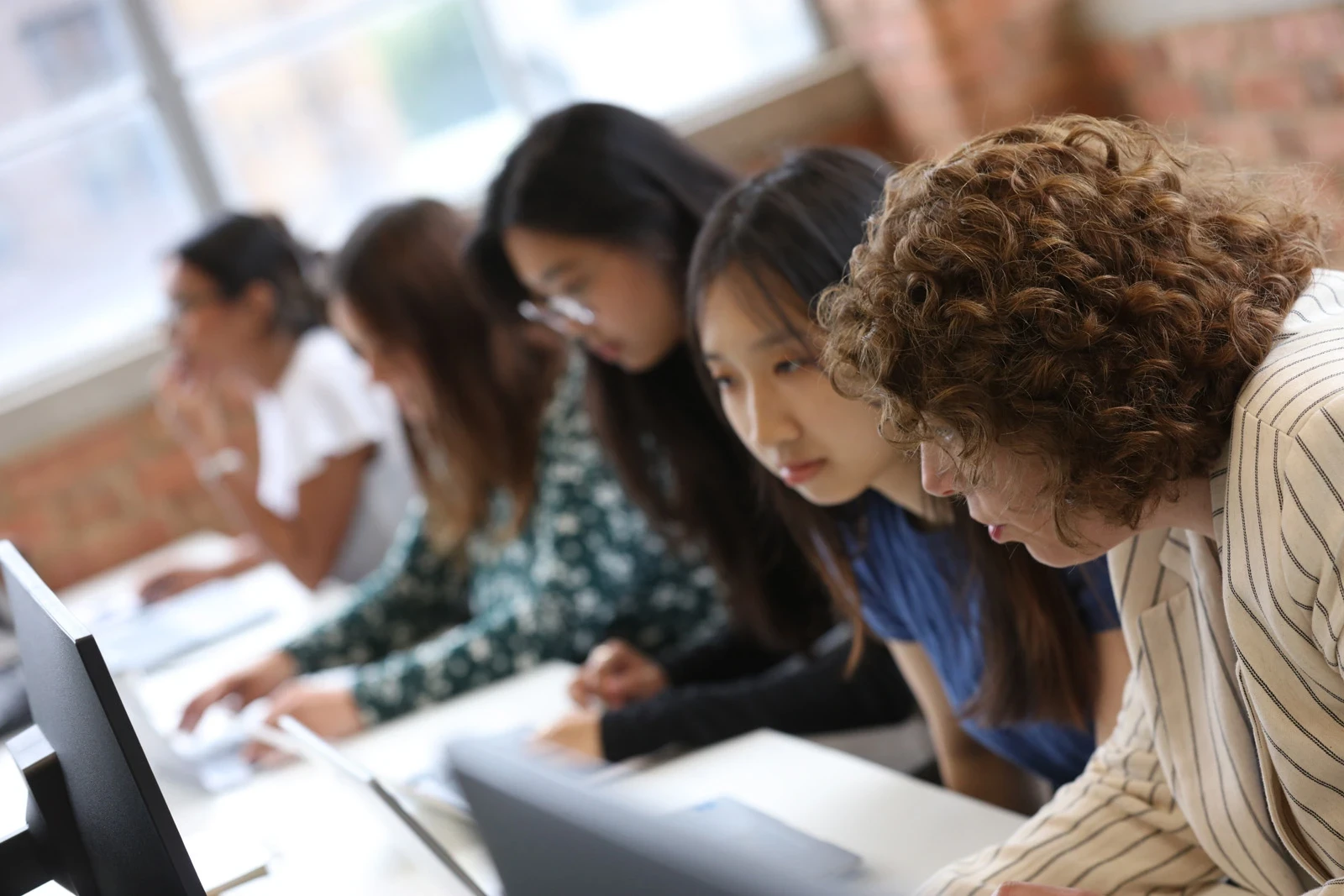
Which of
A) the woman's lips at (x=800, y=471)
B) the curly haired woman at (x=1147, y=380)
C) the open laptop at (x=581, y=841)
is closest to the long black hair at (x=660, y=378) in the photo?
the woman's lips at (x=800, y=471)

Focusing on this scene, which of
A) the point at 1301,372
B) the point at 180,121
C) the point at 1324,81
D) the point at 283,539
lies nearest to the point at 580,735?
the point at 1301,372

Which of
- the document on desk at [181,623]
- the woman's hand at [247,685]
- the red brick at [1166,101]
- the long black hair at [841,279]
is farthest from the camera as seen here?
the red brick at [1166,101]

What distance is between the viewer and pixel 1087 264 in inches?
34.3

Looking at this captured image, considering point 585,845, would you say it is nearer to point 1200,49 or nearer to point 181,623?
point 181,623

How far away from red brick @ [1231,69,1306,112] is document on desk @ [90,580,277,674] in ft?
7.65

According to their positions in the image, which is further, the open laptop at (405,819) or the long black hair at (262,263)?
the long black hair at (262,263)

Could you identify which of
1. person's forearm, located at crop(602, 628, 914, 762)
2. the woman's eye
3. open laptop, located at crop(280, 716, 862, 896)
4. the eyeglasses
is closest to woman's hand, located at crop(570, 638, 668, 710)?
person's forearm, located at crop(602, 628, 914, 762)

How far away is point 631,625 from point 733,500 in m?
0.31

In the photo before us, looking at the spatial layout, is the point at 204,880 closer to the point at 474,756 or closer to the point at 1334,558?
the point at 474,756

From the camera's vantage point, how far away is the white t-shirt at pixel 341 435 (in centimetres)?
284

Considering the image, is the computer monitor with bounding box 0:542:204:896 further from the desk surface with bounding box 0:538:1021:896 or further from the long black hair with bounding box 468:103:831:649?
the long black hair with bounding box 468:103:831:649

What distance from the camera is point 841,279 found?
1273 mm

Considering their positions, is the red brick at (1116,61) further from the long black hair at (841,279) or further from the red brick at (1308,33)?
the long black hair at (841,279)

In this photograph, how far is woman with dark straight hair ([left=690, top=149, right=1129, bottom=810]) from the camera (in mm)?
1297
